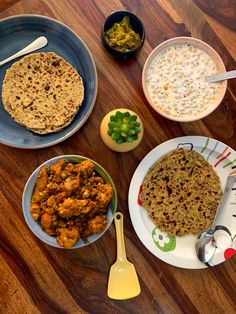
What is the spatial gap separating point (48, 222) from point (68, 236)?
8 cm

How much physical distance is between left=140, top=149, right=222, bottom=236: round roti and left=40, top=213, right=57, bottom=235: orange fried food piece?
36 cm

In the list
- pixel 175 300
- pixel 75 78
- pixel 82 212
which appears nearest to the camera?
pixel 82 212

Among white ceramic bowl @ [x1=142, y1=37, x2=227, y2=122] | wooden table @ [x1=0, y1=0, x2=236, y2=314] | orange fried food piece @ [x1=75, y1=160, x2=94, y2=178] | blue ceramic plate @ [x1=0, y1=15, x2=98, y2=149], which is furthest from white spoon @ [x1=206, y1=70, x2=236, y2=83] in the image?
orange fried food piece @ [x1=75, y1=160, x2=94, y2=178]

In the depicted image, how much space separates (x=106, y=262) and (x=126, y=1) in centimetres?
98

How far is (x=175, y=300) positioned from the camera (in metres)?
1.56

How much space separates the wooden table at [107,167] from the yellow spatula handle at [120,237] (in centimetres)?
6

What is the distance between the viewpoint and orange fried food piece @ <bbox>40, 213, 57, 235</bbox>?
1340 millimetres

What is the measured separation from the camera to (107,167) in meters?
1.50

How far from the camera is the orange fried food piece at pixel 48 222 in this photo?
1.34 m

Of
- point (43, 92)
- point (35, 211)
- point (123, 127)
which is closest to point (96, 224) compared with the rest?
point (35, 211)

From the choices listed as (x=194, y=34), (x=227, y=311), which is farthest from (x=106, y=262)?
(x=194, y=34)

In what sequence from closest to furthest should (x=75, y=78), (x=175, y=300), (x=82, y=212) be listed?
(x=82, y=212) < (x=75, y=78) < (x=175, y=300)

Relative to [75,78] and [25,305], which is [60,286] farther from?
[75,78]

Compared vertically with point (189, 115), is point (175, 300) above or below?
below
